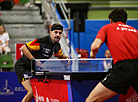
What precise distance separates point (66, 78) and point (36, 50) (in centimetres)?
114

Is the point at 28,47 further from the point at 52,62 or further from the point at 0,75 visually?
the point at 0,75

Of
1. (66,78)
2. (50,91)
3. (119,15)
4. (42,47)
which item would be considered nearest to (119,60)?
(119,15)

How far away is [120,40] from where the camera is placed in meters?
3.99

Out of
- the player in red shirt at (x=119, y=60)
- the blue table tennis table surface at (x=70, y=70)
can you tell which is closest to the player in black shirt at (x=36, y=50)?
the blue table tennis table surface at (x=70, y=70)

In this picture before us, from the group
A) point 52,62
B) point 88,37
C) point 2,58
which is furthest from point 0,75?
point 88,37

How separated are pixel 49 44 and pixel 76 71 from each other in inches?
40.9

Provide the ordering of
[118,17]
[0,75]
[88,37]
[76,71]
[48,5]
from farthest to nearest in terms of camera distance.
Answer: [88,37] → [48,5] → [0,75] → [76,71] → [118,17]

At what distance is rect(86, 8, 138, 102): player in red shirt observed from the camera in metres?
3.92

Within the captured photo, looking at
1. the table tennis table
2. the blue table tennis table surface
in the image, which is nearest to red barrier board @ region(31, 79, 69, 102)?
the table tennis table

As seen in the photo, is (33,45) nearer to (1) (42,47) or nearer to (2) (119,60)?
(1) (42,47)

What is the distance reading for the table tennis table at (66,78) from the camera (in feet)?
15.6

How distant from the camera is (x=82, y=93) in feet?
16.5

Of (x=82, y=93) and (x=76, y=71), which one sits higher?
(x=76, y=71)

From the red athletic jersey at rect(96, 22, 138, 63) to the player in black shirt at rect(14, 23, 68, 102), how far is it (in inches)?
66.0
